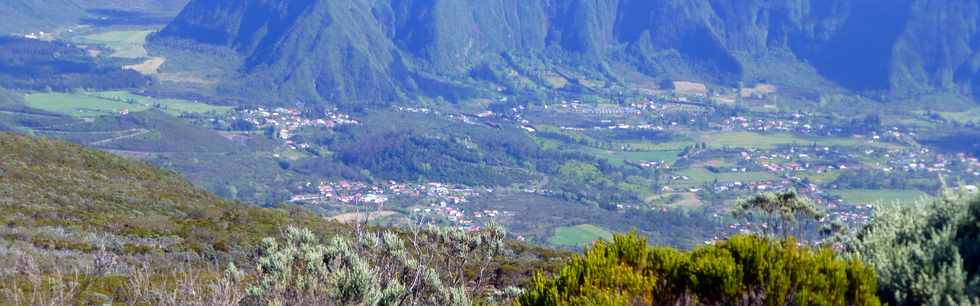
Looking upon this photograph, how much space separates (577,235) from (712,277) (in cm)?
4075

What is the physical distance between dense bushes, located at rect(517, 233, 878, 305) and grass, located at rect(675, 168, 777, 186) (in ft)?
182

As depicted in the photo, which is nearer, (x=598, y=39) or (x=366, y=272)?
(x=366, y=272)

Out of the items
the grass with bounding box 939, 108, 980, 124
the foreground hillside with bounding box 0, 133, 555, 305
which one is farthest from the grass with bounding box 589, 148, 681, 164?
the foreground hillside with bounding box 0, 133, 555, 305

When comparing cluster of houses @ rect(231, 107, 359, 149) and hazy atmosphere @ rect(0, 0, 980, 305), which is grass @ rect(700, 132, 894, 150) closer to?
hazy atmosphere @ rect(0, 0, 980, 305)

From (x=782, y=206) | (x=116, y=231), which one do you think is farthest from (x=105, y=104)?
(x=782, y=206)

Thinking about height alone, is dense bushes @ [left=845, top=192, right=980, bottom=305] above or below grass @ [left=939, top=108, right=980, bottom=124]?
above

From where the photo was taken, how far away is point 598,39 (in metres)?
139

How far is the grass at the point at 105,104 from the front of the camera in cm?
7800

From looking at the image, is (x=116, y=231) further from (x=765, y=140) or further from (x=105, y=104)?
(x=105, y=104)

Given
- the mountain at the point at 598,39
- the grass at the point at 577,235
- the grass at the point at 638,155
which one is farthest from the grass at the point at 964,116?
the grass at the point at 577,235

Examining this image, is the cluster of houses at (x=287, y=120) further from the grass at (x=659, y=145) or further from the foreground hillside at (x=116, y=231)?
the foreground hillside at (x=116, y=231)

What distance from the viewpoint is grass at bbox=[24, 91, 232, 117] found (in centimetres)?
7800

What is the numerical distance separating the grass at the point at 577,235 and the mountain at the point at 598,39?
188 ft

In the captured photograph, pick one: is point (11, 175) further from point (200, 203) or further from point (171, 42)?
point (171, 42)
